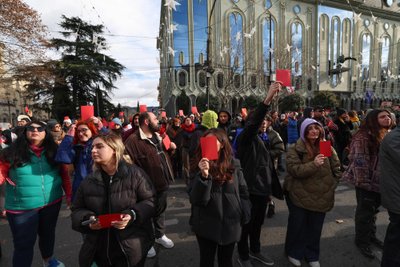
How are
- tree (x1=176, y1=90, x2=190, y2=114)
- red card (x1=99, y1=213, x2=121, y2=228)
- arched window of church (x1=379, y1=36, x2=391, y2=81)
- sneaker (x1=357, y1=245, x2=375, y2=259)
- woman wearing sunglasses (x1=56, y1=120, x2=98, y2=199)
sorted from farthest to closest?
arched window of church (x1=379, y1=36, x2=391, y2=81), tree (x1=176, y1=90, x2=190, y2=114), sneaker (x1=357, y1=245, x2=375, y2=259), woman wearing sunglasses (x1=56, y1=120, x2=98, y2=199), red card (x1=99, y1=213, x2=121, y2=228)

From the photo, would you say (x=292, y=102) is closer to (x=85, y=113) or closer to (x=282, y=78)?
(x=282, y=78)

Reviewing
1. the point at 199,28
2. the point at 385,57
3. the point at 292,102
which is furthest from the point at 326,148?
the point at 385,57

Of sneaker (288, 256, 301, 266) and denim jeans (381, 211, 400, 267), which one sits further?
sneaker (288, 256, 301, 266)

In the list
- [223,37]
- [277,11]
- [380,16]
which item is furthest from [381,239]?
[380,16]

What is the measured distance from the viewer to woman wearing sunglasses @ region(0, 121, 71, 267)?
245cm

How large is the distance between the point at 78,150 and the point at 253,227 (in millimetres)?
2420

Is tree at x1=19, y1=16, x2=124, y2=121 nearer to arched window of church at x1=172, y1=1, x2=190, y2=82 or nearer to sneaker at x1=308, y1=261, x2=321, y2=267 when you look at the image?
arched window of church at x1=172, y1=1, x2=190, y2=82

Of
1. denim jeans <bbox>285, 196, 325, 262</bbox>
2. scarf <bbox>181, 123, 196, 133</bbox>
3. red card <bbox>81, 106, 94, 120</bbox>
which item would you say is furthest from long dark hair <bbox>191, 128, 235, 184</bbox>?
scarf <bbox>181, 123, 196, 133</bbox>

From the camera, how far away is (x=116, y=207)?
188 centimetres

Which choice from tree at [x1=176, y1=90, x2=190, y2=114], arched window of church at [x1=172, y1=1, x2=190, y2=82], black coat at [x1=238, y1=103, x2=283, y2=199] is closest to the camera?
black coat at [x1=238, y1=103, x2=283, y2=199]

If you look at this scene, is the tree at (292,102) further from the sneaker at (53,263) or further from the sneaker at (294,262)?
the sneaker at (53,263)

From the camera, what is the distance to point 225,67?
741 inches

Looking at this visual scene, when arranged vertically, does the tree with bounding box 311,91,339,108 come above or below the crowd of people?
above

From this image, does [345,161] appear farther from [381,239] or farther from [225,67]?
[225,67]
